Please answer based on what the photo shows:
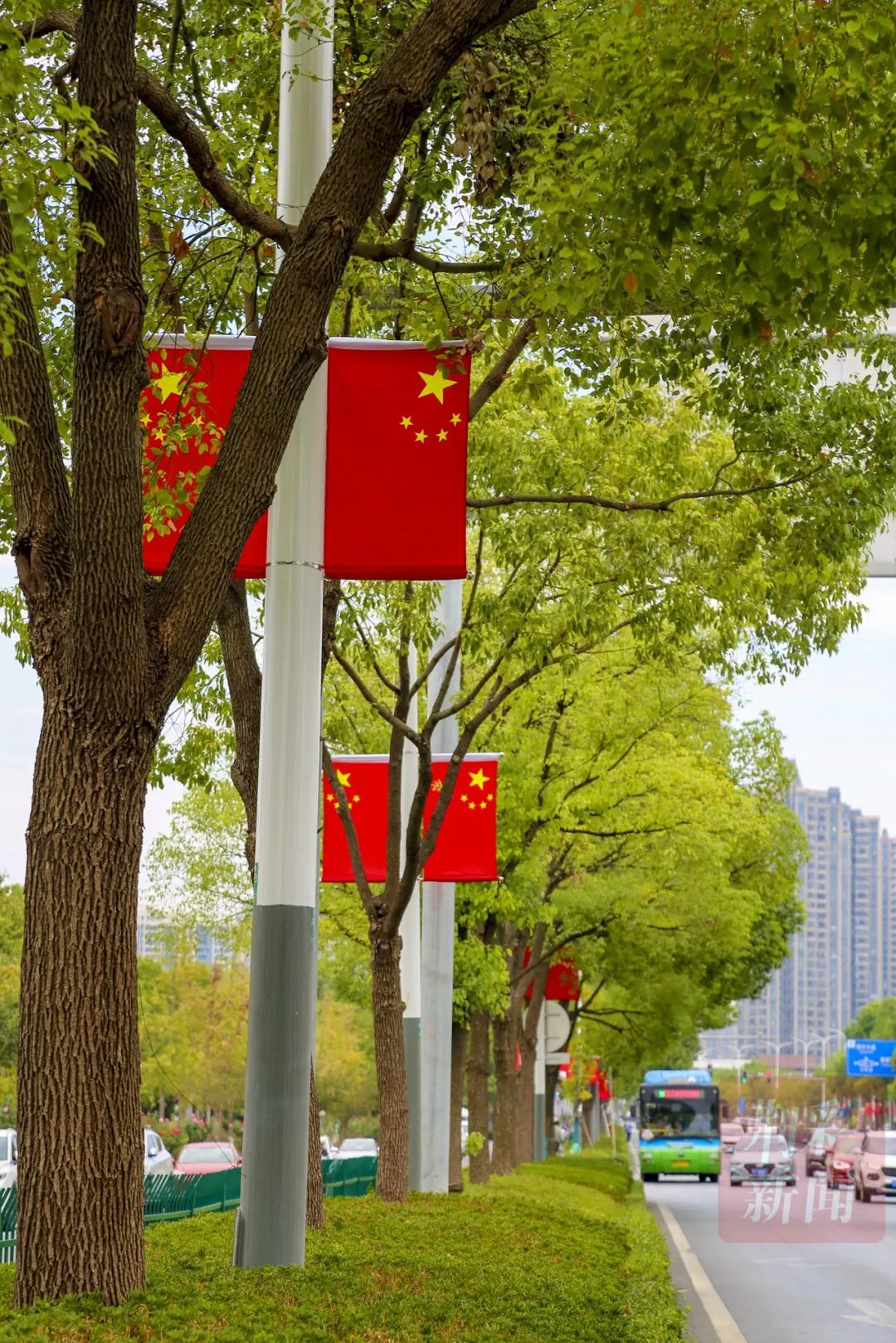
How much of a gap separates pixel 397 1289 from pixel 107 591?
4.17m

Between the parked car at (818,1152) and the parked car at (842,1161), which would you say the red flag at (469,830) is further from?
the parked car at (818,1152)

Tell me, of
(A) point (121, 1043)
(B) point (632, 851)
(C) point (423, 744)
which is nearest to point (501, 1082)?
(B) point (632, 851)

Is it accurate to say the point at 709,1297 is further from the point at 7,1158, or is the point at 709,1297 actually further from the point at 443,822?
the point at 7,1158

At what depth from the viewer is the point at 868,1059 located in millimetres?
75375

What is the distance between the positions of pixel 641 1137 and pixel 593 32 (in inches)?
1756

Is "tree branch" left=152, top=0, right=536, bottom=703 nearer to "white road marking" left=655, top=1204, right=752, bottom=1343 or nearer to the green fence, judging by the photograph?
"white road marking" left=655, top=1204, right=752, bottom=1343

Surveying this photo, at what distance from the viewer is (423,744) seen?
15820 millimetres

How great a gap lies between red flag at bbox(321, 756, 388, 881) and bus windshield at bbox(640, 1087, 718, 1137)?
32814 mm

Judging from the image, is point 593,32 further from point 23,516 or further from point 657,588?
point 657,588

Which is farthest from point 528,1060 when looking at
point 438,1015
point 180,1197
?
point 180,1197

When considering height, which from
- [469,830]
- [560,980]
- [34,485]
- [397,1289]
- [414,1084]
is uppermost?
[34,485]

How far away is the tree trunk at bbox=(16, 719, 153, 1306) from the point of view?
7113 millimetres

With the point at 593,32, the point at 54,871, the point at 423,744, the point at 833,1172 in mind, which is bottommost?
the point at 833,1172

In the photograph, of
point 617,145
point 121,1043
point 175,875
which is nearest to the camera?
point 121,1043
